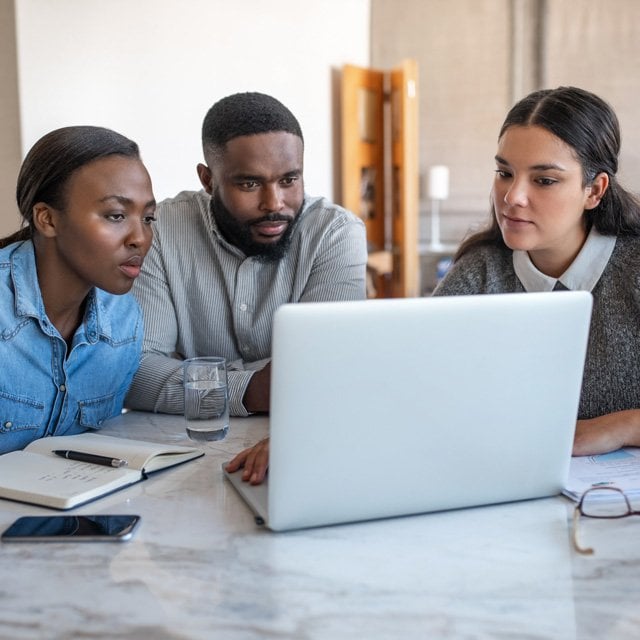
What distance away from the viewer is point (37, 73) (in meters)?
2.66

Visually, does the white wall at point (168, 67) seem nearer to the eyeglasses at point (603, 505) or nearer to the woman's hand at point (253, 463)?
the woman's hand at point (253, 463)

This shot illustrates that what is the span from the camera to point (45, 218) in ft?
4.68

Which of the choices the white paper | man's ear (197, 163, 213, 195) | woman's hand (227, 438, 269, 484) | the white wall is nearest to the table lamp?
the white wall

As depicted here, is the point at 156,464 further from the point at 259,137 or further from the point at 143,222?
the point at 259,137

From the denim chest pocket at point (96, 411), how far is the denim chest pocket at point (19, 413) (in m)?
0.07

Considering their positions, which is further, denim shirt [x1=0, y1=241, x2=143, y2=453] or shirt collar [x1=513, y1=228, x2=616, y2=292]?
shirt collar [x1=513, y1=228, x2=616, y2=292]

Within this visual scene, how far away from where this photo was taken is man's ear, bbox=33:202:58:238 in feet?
4.67

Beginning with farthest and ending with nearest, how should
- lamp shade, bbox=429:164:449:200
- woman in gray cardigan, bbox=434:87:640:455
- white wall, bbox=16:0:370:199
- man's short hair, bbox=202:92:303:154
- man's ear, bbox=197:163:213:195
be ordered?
lamp shade, bbox=429:164:449:200, white wall, bbox=16:0:370:199, man's ear, bbox=197:163:213:195, man's short hair, bbox=202:92:303:154, woman in gray cardigan, bbox=434:87:640:455

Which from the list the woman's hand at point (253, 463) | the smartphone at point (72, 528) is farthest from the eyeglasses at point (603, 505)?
the smartphone at point (72, 528)

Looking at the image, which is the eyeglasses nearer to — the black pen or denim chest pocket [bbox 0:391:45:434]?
the black pen

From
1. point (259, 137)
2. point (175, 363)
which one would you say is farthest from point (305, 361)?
point (259, 137)

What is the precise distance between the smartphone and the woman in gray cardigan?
38.4 inches

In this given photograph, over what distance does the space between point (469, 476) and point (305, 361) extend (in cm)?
27

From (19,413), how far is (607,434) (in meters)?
0.96
